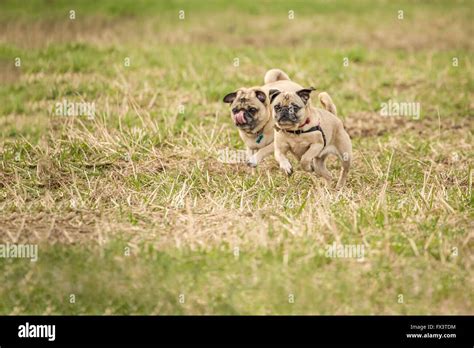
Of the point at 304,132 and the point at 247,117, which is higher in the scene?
the point at 247,117

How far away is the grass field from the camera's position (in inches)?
299

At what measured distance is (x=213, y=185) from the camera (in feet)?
33.4

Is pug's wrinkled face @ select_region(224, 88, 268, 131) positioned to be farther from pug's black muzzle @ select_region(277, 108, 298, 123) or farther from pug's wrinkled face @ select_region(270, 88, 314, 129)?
pug's black muzzle @ select_region(277, 108, 298, 123)

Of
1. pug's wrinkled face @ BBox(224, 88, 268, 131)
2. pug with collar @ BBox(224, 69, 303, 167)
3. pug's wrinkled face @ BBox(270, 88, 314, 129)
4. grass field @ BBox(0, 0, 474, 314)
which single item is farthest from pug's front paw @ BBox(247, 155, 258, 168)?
pug's wrinkled face @ BBox(270, 88, 314, 129)

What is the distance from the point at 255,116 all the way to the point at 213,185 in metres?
0.99

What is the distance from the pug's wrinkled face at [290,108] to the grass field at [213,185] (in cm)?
91

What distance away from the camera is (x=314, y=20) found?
2191 centimetres

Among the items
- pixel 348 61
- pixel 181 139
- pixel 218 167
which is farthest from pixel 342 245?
pixel 348 61

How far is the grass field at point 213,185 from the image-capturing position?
7.58m

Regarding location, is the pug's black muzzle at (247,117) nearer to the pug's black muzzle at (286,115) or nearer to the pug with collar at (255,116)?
the pug with collar at (255,116)

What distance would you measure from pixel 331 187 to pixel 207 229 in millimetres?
2317

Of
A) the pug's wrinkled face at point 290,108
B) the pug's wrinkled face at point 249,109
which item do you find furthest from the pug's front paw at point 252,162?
the pug's wrinkled face at point 290,108

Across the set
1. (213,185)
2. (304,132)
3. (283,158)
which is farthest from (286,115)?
(213,185)

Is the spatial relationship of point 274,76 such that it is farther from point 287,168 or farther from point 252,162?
point 287,168
